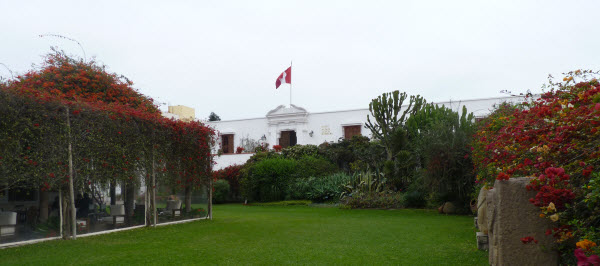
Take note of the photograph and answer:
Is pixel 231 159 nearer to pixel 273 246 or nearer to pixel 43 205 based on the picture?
pixel 43 205

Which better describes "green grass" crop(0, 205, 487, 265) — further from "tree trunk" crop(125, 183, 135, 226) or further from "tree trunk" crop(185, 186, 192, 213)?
"tree trunk" crop(185, 186, 192, 213)

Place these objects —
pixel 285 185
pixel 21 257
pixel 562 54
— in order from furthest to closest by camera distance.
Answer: pixel 285 185, pixel 562 54, pixel 21 257

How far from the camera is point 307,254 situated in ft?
24.8

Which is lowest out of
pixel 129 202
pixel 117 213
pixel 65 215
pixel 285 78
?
pixel 117 213

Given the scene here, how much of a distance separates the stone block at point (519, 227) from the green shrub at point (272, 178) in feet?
61.7

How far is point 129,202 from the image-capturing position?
11.5 metres

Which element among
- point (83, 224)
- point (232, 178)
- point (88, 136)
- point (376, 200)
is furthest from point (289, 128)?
point (88, 136)

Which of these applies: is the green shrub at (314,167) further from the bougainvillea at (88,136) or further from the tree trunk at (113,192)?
the tree trunk at (113,192)

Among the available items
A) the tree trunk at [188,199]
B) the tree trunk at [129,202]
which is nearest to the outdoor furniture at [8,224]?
the tree trunk at [129,202]

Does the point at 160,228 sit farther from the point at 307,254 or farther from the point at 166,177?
the point at 307,254

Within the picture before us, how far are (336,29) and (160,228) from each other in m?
9.19

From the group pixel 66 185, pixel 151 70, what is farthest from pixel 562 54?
pixel 151 70

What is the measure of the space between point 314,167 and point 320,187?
6.20 feet

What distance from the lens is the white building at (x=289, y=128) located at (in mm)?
28547
